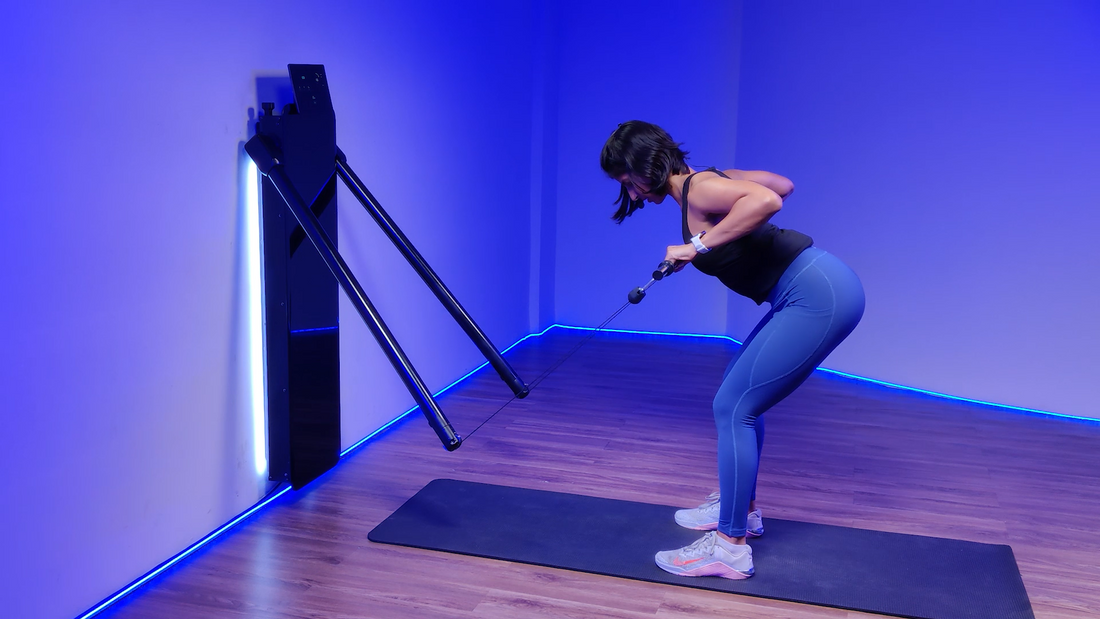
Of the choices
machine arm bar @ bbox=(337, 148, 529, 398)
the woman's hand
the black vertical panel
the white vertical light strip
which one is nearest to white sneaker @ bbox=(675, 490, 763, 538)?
machine arm bar @ bbox=(337, 148, 529, 398)

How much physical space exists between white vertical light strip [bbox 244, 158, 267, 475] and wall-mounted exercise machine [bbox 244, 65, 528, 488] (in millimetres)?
23

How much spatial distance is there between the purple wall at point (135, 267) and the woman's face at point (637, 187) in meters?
1.15

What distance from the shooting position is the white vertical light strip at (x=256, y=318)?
2.75 meters

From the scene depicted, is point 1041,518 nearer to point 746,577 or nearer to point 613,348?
point 746,577

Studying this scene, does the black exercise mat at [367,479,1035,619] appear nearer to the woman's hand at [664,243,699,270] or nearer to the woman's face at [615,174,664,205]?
the woman's hand at [664,243,699,270]

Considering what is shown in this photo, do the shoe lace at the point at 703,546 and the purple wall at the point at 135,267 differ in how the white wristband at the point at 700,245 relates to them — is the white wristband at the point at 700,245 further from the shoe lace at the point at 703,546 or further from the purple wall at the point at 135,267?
the purple wall at the point at 135,267

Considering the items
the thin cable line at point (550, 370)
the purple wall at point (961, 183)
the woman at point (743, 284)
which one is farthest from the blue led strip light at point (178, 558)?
the purple wall at point (961, 183)

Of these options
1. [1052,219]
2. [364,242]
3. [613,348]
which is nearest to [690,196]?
[364,242]

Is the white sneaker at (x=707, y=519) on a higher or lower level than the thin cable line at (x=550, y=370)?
higher

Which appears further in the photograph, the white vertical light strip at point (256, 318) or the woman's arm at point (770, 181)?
the white vertical light strip at point (256, 318)

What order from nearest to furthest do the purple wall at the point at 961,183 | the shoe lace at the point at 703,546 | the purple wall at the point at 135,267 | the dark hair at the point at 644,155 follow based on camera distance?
the purple wall at the point at 135,267, the dark hair at the point at 644,155, the shoe lace at the point at 703,546, the purple wall at the point at 961,183

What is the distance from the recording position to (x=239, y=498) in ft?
9.04

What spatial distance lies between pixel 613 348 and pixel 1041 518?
2986 mm

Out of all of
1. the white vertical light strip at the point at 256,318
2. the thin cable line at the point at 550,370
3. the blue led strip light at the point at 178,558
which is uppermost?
the white vertical light strip at the point at 256,318
